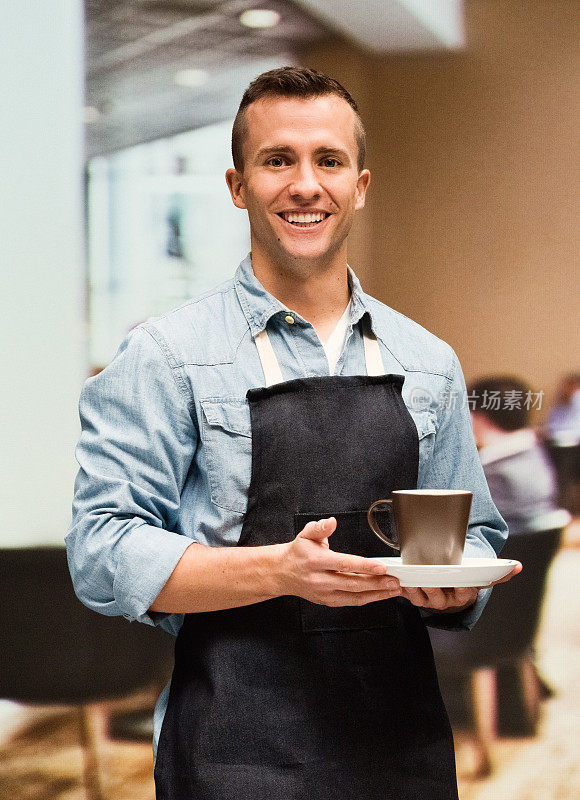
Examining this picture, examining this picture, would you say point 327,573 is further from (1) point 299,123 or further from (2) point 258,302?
(1) point 299,123

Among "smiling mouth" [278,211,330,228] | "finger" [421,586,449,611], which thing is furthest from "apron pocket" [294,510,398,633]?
"smiling mouth" [278,211,330,228]

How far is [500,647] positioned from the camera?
2.52 metres

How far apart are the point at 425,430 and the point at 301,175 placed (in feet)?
1.42

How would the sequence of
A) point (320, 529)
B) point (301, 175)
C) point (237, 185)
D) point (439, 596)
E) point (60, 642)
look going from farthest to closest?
1. point (60, 642)
2. point (237, 185)
3. point (301, 175)
4. point (439, 596)
5. point (320, 529)

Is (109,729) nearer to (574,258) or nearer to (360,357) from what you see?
(360,357)

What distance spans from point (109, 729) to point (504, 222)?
5.50ft

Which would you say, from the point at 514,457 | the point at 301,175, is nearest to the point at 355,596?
Result: the point at 301,175

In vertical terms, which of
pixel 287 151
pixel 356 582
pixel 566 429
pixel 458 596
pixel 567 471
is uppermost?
pixel 287 151

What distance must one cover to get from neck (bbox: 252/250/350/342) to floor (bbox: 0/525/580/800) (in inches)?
51.1

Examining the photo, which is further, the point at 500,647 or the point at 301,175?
the point at 500,647

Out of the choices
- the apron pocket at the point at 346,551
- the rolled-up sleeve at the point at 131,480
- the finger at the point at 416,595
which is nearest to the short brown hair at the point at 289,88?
the rolled-up sleeve at the point at 131,480

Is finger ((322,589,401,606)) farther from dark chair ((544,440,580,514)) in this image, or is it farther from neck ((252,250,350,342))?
dark chair ((544,440,580,514))

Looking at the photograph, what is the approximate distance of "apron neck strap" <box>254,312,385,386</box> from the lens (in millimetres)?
1428

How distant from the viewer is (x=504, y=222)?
251 cm
